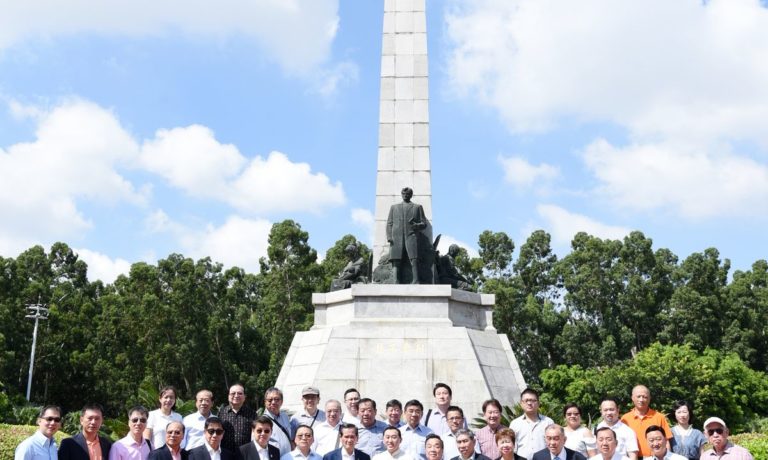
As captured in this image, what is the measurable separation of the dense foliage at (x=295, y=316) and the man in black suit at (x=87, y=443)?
25908mm

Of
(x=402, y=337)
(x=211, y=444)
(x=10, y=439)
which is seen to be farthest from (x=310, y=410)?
(x=10, y=439)

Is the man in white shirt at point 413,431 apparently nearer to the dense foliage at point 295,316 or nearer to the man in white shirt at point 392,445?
the man in white shirt at point 392,445

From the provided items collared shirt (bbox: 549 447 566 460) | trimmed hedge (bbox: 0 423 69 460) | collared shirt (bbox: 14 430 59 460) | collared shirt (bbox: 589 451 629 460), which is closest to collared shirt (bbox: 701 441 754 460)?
collared shirt (bbox: 589 451 629 460)

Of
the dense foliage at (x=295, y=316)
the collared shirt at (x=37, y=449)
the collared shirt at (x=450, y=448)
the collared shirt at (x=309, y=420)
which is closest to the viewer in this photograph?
the collared shirt at (x=37, y=449)

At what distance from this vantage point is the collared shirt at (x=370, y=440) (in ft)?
24.7

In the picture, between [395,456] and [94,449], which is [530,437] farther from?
[94,449]

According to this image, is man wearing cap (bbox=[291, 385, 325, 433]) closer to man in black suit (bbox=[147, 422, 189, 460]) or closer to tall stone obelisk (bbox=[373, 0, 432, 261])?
man in black suit (bbox=[147, 422, 189, 460])

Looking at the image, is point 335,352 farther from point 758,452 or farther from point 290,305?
point 290,305

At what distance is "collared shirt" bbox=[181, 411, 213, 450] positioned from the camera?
7.35 m

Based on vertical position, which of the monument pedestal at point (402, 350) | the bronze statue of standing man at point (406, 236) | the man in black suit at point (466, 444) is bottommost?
the man in black suit at point (466, 444)

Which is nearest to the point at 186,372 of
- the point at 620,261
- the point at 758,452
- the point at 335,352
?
the point at 620,261

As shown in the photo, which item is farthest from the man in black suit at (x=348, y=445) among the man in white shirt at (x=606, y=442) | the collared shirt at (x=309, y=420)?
the man in white shirt at (x=606, y=442)

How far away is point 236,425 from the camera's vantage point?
296 inches

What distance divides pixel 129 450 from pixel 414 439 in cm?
245
